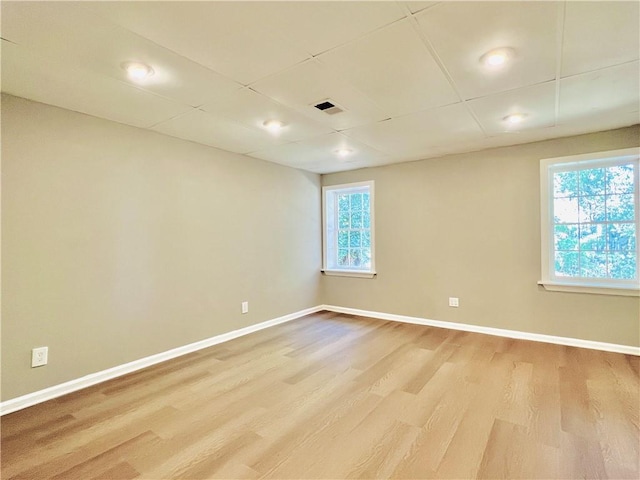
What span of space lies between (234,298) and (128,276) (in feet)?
4.28

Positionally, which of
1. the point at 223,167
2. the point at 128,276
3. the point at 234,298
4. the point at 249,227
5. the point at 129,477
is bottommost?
the point at 129,477

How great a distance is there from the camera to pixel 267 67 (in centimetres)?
205

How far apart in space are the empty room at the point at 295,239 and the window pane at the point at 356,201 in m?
0.39

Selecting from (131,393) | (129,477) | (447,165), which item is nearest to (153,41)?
(129,477)

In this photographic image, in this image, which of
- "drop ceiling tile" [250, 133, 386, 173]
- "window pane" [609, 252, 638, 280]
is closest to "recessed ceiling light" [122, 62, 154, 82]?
"drop ceiling tile" [250, 133, 386, 173]

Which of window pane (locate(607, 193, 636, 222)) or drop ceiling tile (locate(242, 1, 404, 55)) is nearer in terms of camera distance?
drop ceiling tile (locate(242, 1, 404, 55))

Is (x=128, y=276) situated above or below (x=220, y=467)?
above

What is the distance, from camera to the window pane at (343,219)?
5410 mm

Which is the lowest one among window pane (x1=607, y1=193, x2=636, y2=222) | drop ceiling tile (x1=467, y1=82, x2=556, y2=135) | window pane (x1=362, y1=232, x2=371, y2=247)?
window pane (x1=362, y1=232, x2=371, y2=247)

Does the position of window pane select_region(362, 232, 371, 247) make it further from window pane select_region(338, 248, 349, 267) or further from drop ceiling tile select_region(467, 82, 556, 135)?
drop ceiling tile select_region(467, 82, 556, 135)

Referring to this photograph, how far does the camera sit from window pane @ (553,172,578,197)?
3625mm

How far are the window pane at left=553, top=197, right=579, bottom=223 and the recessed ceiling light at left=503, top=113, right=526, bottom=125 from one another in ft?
4.08

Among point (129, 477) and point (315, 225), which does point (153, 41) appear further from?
point (315, 225)

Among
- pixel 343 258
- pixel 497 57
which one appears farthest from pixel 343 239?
pixel 497 57
